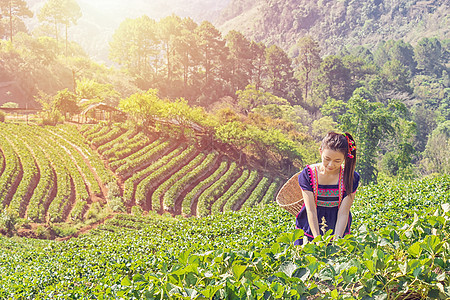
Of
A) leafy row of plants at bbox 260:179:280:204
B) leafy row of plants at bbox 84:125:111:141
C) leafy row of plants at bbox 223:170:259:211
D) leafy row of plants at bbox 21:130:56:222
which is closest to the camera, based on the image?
leafy row of plants at bbox 21:130:56:222

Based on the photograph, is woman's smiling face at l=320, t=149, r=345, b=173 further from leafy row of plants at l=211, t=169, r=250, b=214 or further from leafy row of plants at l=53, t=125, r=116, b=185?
leafy row of plants at l=53, t=125, r=116, b=185

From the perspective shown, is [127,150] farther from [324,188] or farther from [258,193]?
[324,188]

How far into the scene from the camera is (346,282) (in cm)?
150

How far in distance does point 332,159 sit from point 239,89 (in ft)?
138

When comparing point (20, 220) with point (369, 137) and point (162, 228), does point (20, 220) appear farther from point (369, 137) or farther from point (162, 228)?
point (369, 137)

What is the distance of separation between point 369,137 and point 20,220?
72.6 ft

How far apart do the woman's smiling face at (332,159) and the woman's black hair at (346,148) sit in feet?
0.08

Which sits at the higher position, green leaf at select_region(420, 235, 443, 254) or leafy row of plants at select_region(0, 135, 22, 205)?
green leaf at select_region(420, 235, 443, 254)

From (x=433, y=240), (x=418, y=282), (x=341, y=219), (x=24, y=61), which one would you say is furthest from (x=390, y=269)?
(x=24, y=61)

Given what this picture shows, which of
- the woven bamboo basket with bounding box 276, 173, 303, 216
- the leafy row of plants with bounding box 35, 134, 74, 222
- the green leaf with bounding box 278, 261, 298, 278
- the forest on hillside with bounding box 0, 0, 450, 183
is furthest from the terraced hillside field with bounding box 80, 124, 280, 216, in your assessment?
the green leaf with bounding box 278, 261, 298, 278

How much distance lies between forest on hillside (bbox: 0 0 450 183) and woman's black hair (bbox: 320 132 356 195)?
73.6 feet

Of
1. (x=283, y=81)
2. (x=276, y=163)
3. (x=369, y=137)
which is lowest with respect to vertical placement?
(x=276, y=163)

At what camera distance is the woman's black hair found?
8.06ft

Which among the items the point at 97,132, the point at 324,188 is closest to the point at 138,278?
the point at 324,188
